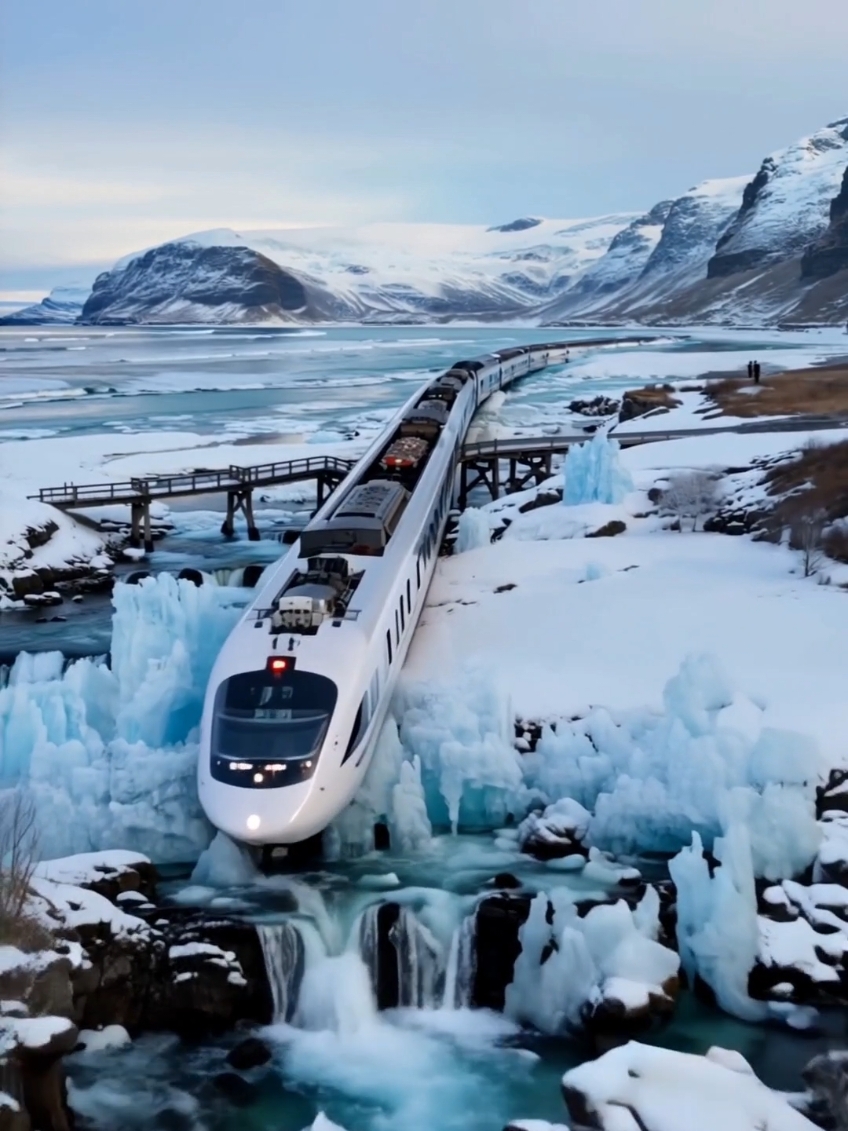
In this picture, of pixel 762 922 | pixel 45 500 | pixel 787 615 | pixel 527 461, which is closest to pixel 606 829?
Result: pixel 762 922

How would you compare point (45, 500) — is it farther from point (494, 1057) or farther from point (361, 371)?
point (361, 371)

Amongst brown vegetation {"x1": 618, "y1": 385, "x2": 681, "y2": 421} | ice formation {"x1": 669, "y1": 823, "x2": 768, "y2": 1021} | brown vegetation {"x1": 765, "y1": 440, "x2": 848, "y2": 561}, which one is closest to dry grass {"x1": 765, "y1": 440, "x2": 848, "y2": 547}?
brown vegetation {"x1": 765, "y1": 440, "x2": 848, "y2": 561}

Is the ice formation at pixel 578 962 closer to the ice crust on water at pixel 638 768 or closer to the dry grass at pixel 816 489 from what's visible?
the ice crust on water at pixel 638 768

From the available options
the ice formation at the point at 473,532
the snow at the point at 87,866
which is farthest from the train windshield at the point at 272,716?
the ice formation at the point at 473,532

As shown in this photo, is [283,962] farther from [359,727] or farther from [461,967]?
[359,727]

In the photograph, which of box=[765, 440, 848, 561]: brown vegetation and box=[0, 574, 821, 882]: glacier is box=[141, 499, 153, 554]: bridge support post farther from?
box=[765, 440, 848, 561]: brown vegetation

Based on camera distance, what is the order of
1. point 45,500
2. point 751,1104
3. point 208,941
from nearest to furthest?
point 751,1104, point 208,941, point 45,500
